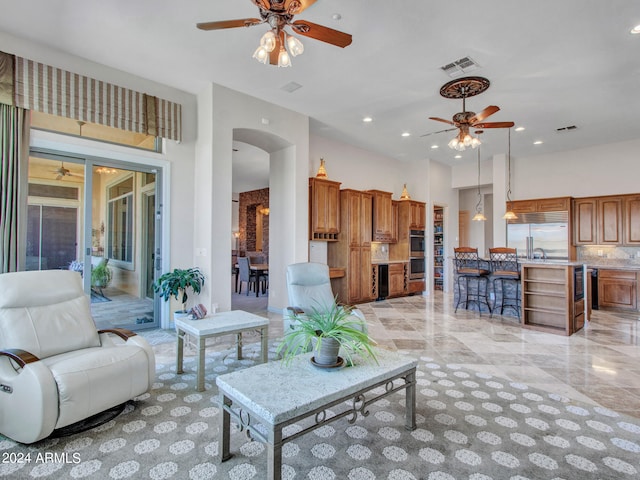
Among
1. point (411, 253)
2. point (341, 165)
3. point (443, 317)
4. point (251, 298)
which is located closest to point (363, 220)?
point (341, 165)

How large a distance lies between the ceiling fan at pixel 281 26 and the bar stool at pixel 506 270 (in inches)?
178

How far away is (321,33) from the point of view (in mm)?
2707

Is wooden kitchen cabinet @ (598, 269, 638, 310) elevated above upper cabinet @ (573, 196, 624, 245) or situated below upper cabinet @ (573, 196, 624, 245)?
below

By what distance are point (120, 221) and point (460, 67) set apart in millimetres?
4966

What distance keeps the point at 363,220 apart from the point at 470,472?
218 inches

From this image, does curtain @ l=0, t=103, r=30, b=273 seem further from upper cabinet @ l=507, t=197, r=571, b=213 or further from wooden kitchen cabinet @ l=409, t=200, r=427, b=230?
upper cabinet @ l=507, t=197, r=571, b=213

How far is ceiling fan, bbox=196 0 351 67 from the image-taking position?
247 centimetres

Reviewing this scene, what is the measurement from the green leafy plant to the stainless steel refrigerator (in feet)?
26.3

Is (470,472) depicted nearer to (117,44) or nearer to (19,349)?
(19,349)

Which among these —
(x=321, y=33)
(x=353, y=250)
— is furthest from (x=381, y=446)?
(x=353, y=250)

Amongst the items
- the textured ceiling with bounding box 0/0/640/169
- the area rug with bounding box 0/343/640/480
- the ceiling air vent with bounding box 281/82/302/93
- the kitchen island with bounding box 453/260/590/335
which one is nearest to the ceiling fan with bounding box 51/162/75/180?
the textured ceiling with bounding box 0/0/640/169

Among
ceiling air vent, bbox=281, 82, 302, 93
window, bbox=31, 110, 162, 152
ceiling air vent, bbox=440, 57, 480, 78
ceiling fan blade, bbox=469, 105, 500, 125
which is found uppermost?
ceiling air vent, bbox=281, 82, 302, 93

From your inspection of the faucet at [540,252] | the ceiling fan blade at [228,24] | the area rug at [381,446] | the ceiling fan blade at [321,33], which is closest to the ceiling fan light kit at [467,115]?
the ceiling fan blade at [321,33]

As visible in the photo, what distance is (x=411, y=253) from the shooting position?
8.17m
